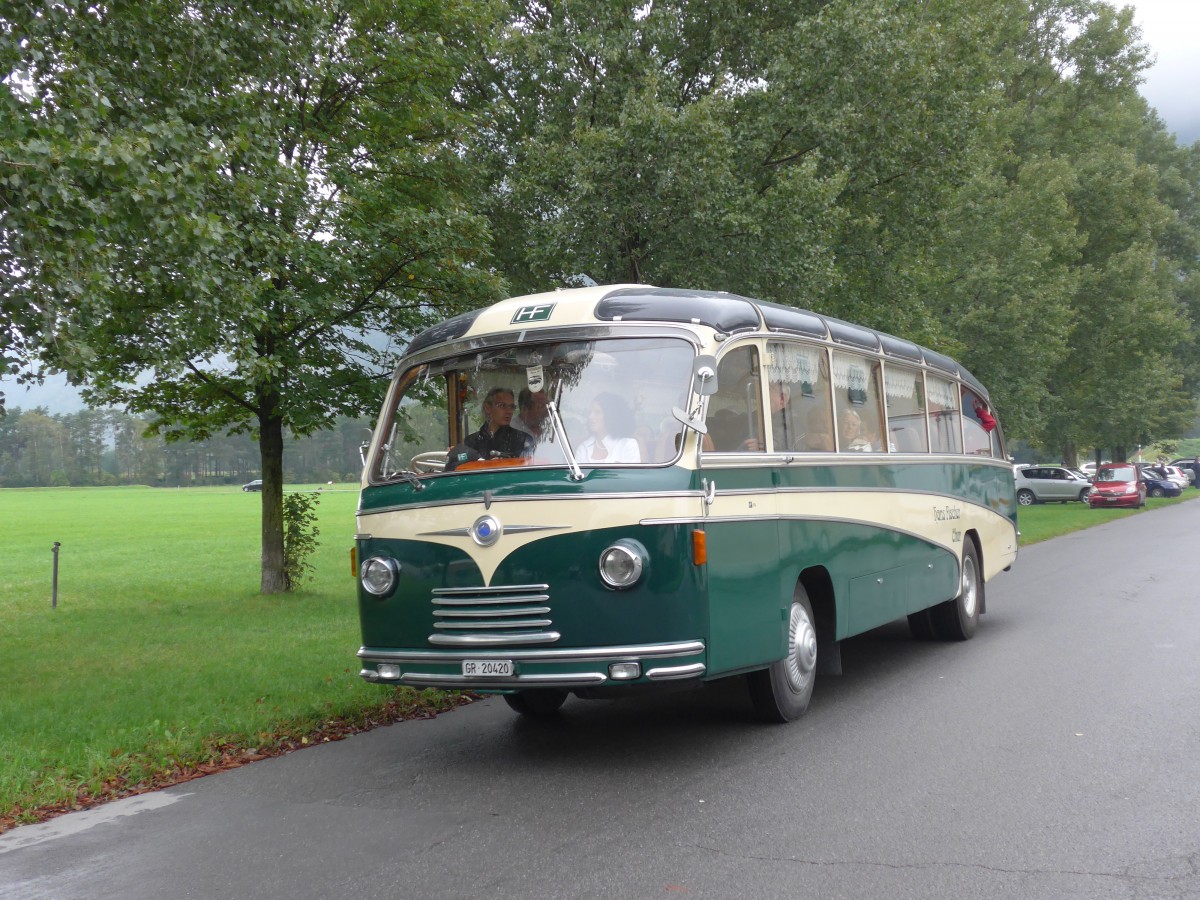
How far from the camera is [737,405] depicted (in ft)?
24.6

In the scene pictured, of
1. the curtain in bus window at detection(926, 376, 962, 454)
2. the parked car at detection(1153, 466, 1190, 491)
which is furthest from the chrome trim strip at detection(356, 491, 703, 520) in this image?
the parked car at detection(1153, 466, 1190, 491)

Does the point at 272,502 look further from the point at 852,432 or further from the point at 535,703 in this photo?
the point at 852,432

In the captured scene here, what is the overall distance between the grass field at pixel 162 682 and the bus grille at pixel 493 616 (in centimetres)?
174

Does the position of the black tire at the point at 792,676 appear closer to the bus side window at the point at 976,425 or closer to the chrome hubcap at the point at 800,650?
the chrome hubcap at the point at 800,650

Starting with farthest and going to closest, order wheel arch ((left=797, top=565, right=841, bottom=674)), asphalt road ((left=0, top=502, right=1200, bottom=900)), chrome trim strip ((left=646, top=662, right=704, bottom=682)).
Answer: wheel arch ((left=797, top=565, right=841, bottom=674)) → chrome trim strip ((left=646, top=662, right=704, bottom=682)) → asphalt road ((left=0, top=502, right=1200, bottom=900))

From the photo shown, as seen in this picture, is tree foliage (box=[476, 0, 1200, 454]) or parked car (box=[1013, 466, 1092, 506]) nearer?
tree foliage (box=[476, 0, 1200, 454])

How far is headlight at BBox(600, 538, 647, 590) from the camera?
659 centimetres

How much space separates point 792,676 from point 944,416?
5.20m

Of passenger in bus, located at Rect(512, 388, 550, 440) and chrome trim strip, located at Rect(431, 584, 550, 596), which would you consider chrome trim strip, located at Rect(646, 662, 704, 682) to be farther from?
passenger in bus, located at Rect(512, 388, 550, 440)

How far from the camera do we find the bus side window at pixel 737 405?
23.8ft

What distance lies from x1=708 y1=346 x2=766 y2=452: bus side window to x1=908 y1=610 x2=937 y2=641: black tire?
4905 mm

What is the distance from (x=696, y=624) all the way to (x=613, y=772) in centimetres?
99

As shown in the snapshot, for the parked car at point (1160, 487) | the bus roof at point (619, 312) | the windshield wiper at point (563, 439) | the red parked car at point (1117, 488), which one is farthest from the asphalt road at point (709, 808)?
the parked car at point (1160, 487)

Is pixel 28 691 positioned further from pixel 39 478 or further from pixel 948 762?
pixel 39 478
